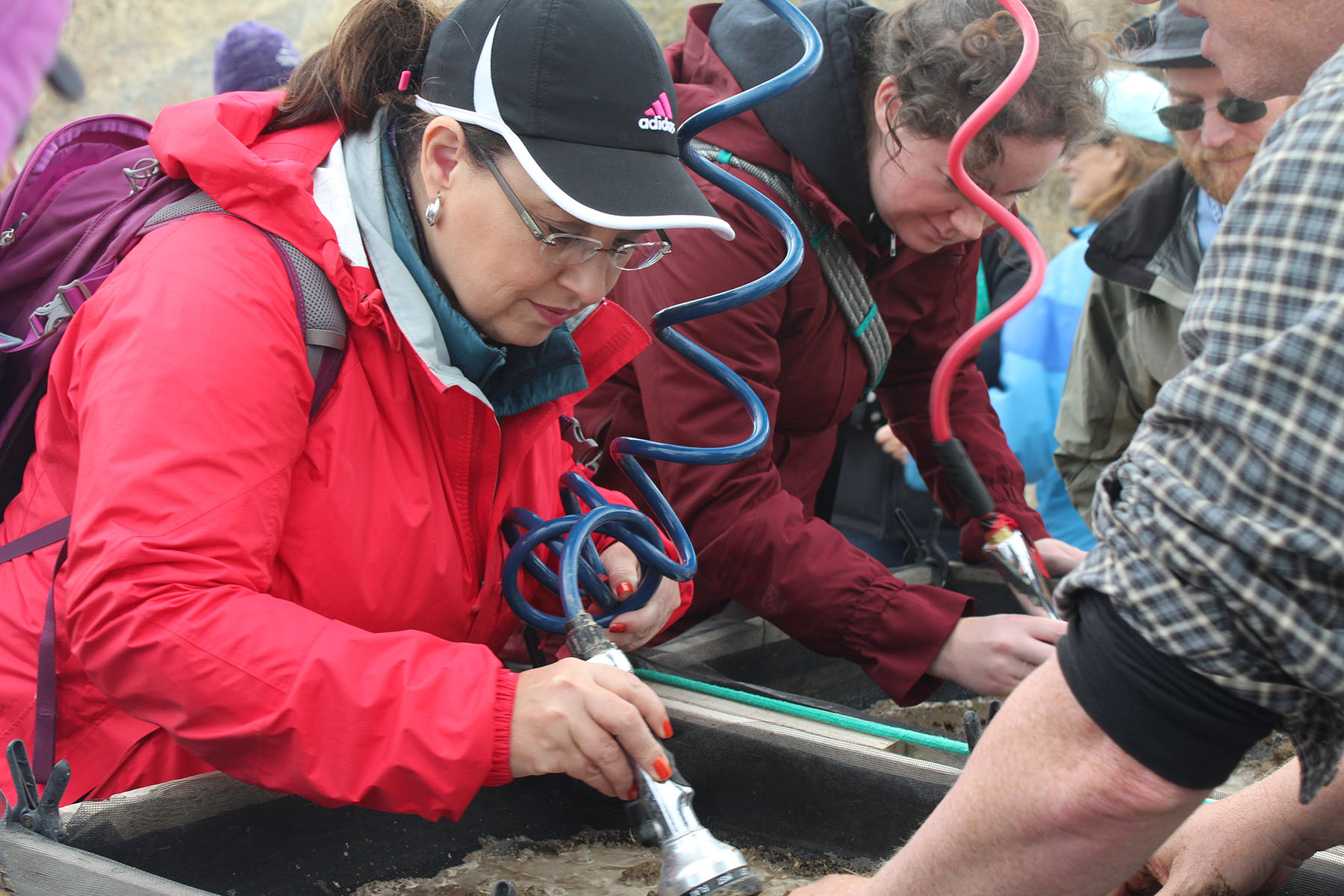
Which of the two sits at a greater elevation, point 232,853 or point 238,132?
point 238,132

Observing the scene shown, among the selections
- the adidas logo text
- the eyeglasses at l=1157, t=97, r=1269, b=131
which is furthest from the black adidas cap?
the eyeglasses at l=1157, t=97, r=1269, b=131

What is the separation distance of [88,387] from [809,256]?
1.34 meters

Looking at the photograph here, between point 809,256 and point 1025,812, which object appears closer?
point 1025,812

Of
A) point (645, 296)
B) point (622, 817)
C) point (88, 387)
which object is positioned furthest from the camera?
point (645, 296)

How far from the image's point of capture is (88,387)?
139 centimetres

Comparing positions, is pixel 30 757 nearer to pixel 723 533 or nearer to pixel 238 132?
pixel 238 132

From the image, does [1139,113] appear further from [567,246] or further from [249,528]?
[249,528]

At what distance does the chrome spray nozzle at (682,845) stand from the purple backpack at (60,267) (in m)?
0.60

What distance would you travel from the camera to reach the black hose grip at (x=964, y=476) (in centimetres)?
239

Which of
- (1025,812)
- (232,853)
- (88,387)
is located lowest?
(232,853)

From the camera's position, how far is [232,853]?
1.59 m

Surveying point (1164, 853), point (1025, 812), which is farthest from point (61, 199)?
point (1164, 853)

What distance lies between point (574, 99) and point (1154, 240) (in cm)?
213

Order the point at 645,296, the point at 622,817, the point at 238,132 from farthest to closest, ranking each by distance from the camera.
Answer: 1. the point at 645,296
2. the point at 622,817
3. the point at 238,132
